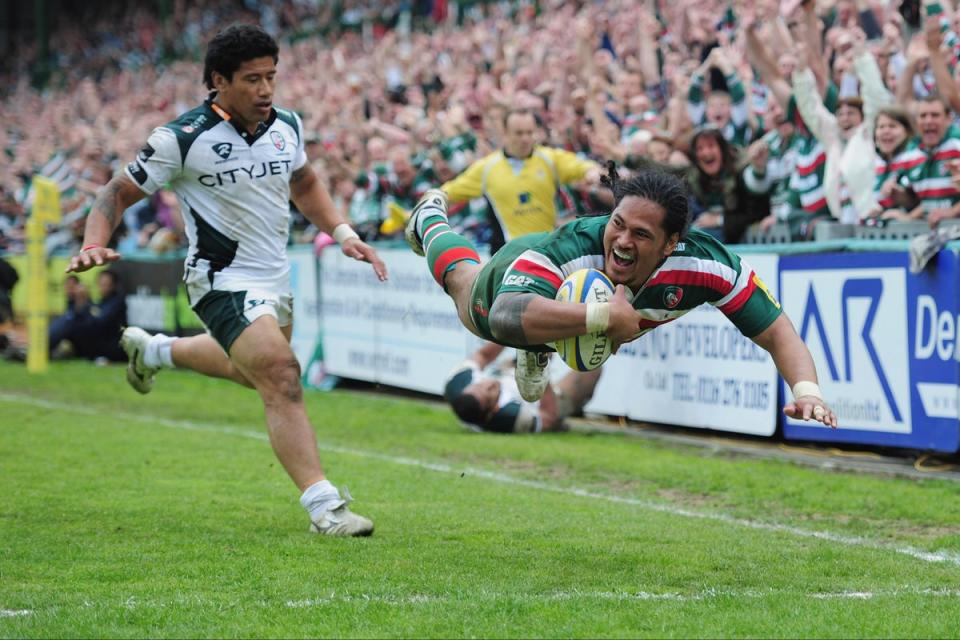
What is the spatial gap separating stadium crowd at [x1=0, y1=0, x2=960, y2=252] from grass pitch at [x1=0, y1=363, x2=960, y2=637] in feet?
6.97

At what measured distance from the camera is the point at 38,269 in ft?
59.1

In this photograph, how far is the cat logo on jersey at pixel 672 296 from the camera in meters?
6.38

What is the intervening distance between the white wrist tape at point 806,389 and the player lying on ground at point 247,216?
2324 millimetres

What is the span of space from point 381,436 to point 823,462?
3733 millimetres

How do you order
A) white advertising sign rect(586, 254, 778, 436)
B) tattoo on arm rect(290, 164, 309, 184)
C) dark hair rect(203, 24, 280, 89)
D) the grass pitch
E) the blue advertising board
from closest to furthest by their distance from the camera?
the grass pitch, dark hair rect(203, 24, 280, 89), tattoo on arm rect(290, 164, 309, 184), the blue advertising board, white advertising sign rect(586, 254, 778, 436)

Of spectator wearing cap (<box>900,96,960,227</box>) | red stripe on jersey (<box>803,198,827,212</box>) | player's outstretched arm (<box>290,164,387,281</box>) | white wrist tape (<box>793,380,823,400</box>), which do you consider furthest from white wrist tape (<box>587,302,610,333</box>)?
red stripe on jersey (<box>803,198,827,212</box>)

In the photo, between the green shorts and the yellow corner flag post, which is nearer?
the green shorts

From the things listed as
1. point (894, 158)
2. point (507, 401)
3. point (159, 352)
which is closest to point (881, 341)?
point (894, 158)

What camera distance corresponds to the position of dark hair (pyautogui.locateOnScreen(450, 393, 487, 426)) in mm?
11925

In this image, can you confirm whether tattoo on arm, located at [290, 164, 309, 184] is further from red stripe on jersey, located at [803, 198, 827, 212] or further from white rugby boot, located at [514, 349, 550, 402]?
red stripe on jersey, located at [803, 198, 827, 212]

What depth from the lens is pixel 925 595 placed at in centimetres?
572

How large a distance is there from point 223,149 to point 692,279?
2.71m

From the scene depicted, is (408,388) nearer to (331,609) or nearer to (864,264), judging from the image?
(864,264)

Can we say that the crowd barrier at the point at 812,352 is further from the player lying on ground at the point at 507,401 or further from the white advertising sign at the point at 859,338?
the player lying on ground at the point at 507,401
